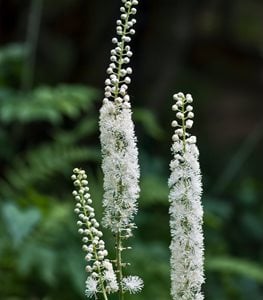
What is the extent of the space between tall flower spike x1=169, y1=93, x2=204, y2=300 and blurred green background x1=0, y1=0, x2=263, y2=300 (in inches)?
69.6

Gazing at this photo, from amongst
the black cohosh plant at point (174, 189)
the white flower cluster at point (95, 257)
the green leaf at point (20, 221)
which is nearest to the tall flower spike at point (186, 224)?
the black cohosh plant at point (174, 189)

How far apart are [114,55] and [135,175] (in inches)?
8.4

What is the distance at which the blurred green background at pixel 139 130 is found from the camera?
374cm

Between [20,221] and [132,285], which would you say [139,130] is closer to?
[20,221]

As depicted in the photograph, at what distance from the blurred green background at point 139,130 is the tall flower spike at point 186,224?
1768 mm

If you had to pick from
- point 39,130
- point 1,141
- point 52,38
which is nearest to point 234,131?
point 52,38

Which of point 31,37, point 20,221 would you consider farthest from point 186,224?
point 31,37

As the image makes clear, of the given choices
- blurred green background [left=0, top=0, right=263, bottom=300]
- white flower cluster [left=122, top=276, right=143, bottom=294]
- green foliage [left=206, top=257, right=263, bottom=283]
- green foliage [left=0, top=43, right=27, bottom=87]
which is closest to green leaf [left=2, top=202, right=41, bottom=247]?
blurred green background [left=0, top=0, right=263, bottom=300]

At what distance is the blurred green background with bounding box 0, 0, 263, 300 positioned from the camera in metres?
3.74

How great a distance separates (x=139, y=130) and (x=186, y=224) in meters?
3.84

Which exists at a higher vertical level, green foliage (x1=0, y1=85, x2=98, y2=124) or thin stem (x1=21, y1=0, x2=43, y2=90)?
thin stem (x1=21, y1=0, x2=43, y2=90)

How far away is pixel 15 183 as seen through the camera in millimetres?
4309

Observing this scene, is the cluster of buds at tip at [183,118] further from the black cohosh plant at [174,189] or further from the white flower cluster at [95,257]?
the white flower cluster at [95,257]

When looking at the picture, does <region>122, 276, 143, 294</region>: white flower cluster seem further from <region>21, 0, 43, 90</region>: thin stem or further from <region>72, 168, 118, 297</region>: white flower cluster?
<region>21, 0, 43, 90</region>: thin stem
